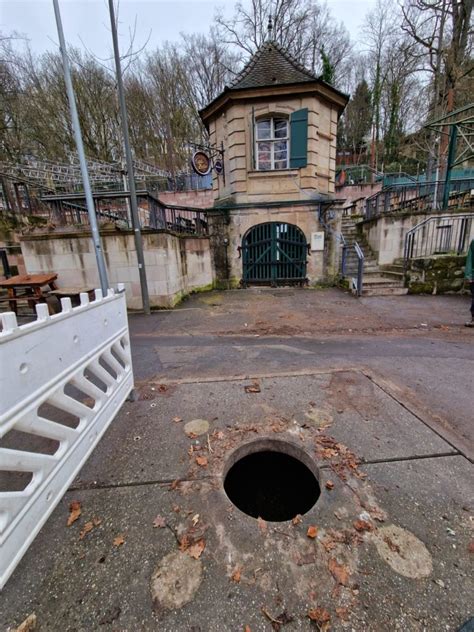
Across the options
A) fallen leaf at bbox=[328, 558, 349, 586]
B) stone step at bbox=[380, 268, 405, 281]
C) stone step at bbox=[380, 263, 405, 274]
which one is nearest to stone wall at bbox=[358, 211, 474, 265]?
stone step at bbox=[380, 263, 405, 274]

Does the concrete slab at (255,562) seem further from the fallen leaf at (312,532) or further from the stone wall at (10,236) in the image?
the stone wall at (10,236)

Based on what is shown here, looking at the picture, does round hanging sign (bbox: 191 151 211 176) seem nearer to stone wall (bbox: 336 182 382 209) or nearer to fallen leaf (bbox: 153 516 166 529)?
fallen leaf (bbox: 153 516 166 529)

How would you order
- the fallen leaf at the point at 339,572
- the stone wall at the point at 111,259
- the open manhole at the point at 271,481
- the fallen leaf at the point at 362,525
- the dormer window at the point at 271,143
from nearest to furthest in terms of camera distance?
the fallen leaf at the point at 339,572, the fallen leaf at the point at 362,525, the open manhole at the point at 271,481, the stone wall at the point at 111,259, the dormer window at the point at 271,143

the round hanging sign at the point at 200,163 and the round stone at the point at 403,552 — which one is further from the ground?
the round hanging sign at the point at 200,163

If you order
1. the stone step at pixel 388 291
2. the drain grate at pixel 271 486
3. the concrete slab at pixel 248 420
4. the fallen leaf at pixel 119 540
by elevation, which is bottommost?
the drain grate at pixel 271 486

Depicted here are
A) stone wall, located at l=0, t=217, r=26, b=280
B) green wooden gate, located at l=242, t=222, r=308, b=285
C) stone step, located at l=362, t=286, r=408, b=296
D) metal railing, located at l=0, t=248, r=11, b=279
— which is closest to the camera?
stone step, located at l=362, t=286, r=408, b=296

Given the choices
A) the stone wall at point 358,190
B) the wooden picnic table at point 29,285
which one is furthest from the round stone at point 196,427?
the stone wall at point 358,190

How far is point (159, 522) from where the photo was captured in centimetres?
167

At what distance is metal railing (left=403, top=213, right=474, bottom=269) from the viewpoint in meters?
9.21

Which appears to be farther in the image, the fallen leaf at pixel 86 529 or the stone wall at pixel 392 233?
the stone wall at pixel 392 233

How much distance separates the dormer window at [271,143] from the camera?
388 inches

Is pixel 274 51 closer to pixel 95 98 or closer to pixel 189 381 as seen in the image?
pixel 189 381

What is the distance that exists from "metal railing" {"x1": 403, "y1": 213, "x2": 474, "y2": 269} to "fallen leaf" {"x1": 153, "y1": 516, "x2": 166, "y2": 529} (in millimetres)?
10094

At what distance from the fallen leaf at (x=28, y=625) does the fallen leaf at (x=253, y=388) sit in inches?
89.9
